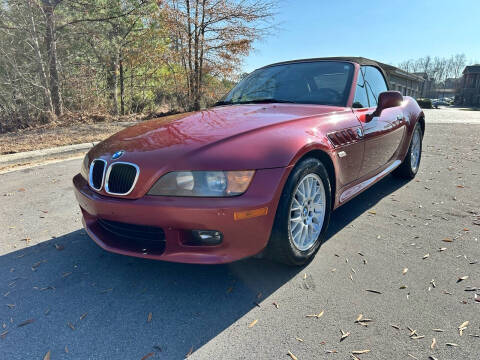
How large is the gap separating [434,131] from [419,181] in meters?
7.32

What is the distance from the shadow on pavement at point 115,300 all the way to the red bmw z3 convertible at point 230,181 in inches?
11.5

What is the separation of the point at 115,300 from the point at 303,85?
2556 millimetres

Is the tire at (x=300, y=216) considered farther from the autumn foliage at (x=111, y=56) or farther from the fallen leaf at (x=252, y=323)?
the autumn foliage at (x=111, y=56)

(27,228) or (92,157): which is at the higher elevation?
(92,157)

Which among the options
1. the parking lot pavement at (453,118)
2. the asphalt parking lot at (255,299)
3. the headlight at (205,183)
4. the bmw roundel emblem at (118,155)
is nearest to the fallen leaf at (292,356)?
the asphalt parking lot at (255,299)

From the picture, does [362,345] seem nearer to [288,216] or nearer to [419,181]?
[288,216]

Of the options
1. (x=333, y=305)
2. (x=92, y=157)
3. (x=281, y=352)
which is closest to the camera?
(x=281, y=352)

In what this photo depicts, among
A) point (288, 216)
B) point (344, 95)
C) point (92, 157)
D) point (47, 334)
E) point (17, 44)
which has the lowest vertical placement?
point (47, 334)

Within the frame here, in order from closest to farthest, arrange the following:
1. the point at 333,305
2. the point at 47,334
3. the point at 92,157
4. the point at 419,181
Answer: the point at 47,334 < the point at 333,305 < the point at 92,157 < the point at 419,181

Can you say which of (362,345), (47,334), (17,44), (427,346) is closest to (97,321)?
(47,334)

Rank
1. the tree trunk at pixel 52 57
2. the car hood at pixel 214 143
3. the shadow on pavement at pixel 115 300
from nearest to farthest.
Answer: the shadow on pavement at pixel 115 300 < the car hood at pixel 214 143 < the tree trunk at pixel 52 57

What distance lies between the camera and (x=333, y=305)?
6.54 ft

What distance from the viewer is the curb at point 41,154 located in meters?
6.09

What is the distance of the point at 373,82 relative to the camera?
12.5 ft
